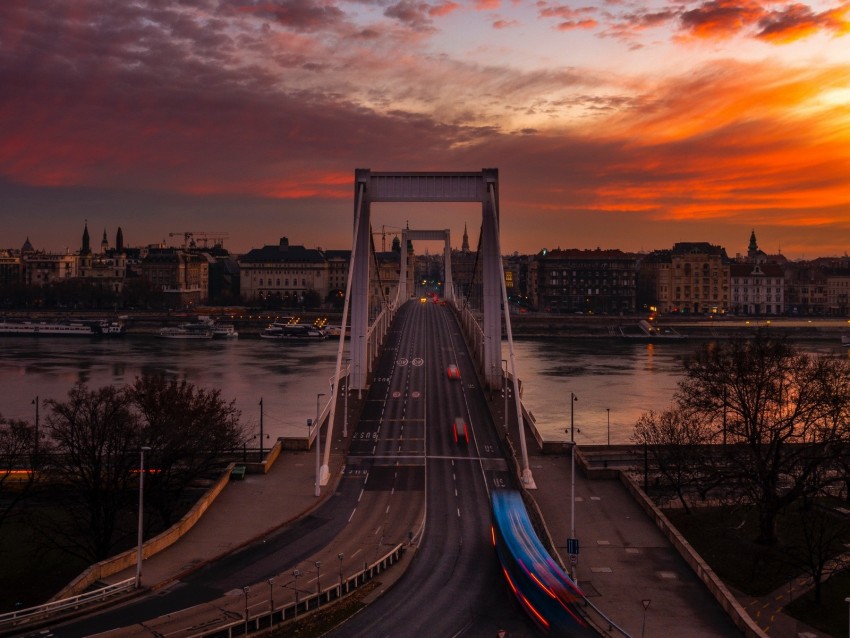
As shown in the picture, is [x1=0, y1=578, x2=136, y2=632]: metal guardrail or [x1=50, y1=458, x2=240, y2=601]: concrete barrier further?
[x1=50, y1=458, x2=240, y2=601]: concrete barrier

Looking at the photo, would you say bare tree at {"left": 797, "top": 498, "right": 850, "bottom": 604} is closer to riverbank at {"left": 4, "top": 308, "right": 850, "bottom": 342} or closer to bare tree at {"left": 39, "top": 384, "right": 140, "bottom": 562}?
bare tree at {"left": 39, "top": 384, "right": 140, "bottom": 562}

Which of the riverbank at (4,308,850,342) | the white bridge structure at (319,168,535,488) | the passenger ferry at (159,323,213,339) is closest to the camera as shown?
the white bridge structure at (319,168,535,488)

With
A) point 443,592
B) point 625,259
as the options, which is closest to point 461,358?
point 443,592

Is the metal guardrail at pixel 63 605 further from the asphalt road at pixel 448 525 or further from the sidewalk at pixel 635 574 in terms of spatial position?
the sidewalk at pixel 635 574

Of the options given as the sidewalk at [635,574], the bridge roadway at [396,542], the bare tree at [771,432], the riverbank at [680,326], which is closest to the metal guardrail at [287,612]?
the bridge roadway at [396,542]

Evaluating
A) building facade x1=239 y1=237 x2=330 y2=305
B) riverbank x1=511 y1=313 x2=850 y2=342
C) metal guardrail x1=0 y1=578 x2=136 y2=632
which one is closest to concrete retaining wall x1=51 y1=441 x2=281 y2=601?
metal guardrail x1=0 y1=578 x2=136 y2=632
